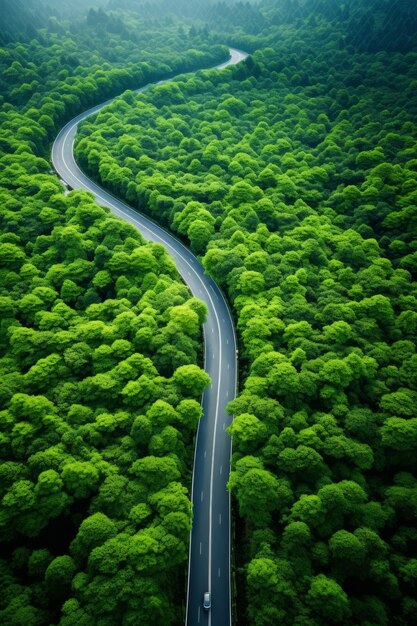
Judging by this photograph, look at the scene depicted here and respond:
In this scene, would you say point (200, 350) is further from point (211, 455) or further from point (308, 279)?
point (308, 279)

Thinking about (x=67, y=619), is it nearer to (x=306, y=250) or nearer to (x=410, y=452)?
(x=410, y=452)

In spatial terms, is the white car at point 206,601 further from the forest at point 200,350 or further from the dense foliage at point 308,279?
the dense foliage at point 308,279

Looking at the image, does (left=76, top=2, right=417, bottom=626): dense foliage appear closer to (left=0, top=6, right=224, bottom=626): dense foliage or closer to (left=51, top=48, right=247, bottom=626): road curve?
(left=51, top=48, right=247, bottom=626): road curve

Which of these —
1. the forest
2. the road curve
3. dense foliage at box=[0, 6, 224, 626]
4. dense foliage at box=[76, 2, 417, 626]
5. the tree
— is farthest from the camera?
the road curve

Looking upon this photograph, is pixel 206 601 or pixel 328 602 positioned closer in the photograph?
pixel 328 602

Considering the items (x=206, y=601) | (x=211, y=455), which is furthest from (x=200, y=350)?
(x=206, y=601)

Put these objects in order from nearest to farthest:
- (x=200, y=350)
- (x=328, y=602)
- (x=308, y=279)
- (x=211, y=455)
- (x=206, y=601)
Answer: (x=328, y=602) < (x=206, y=601) < (x=211, y=455) < (x=200, y=350) < (x=308, y=279)

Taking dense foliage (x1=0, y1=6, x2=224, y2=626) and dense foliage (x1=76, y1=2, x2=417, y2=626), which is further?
dense foliage (x1=76, y1=2, x2=417, y2=626)

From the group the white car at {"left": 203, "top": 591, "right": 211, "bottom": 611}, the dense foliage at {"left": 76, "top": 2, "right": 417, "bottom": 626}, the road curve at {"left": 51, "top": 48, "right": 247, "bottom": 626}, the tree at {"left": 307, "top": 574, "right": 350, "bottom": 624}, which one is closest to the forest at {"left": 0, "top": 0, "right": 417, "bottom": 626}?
the tree at {"left": 307, "top": 574, "right": 350, "bottom": 624}
